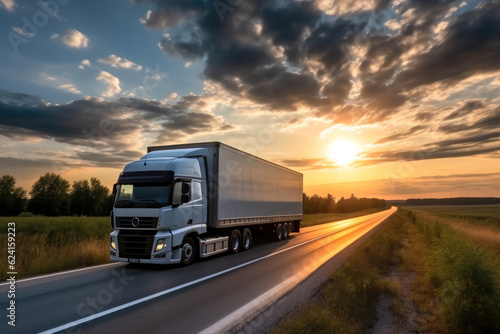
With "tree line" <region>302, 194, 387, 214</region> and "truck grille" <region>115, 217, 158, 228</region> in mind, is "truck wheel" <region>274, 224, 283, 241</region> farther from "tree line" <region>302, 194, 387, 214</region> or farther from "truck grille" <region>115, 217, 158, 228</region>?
"tree line" <region>302, 194, 387, 214</region>

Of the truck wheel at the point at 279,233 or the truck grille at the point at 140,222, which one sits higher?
the truck grille at the point at 140,222

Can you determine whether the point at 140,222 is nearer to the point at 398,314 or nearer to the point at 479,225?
the point at 398,314

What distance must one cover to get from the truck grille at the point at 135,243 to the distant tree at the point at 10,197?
8789 cm

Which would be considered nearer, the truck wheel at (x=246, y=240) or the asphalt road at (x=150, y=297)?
the asphalt road at (x=150, y=297)

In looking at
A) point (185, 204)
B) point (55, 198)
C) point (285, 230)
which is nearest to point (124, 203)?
point (185, 204)

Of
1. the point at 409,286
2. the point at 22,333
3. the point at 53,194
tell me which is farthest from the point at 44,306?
the point at 53,194

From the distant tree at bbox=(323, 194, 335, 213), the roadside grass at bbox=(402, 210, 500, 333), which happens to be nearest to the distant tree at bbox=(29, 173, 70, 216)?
the distant tree at bbox=(323, 194, 335, 213)

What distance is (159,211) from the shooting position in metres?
10.5

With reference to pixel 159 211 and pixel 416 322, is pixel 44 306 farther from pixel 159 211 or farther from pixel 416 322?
pixel 416 322

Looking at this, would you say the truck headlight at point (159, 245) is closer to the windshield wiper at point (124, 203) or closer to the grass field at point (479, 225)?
the windshield wiper at point (124, 203)

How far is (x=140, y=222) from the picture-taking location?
1059cm

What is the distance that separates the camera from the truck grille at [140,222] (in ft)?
34.2

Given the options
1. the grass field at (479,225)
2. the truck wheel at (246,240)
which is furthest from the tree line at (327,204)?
the truck wheel at (246,240)

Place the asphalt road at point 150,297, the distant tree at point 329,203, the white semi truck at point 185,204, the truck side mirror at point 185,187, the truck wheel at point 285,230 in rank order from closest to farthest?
the asphalt road at point 150,297, the white semi truck at point 185,204, the truck side mirror at point 185,187, the truck wheel at point 285,230, the distant tree at point 329,203
